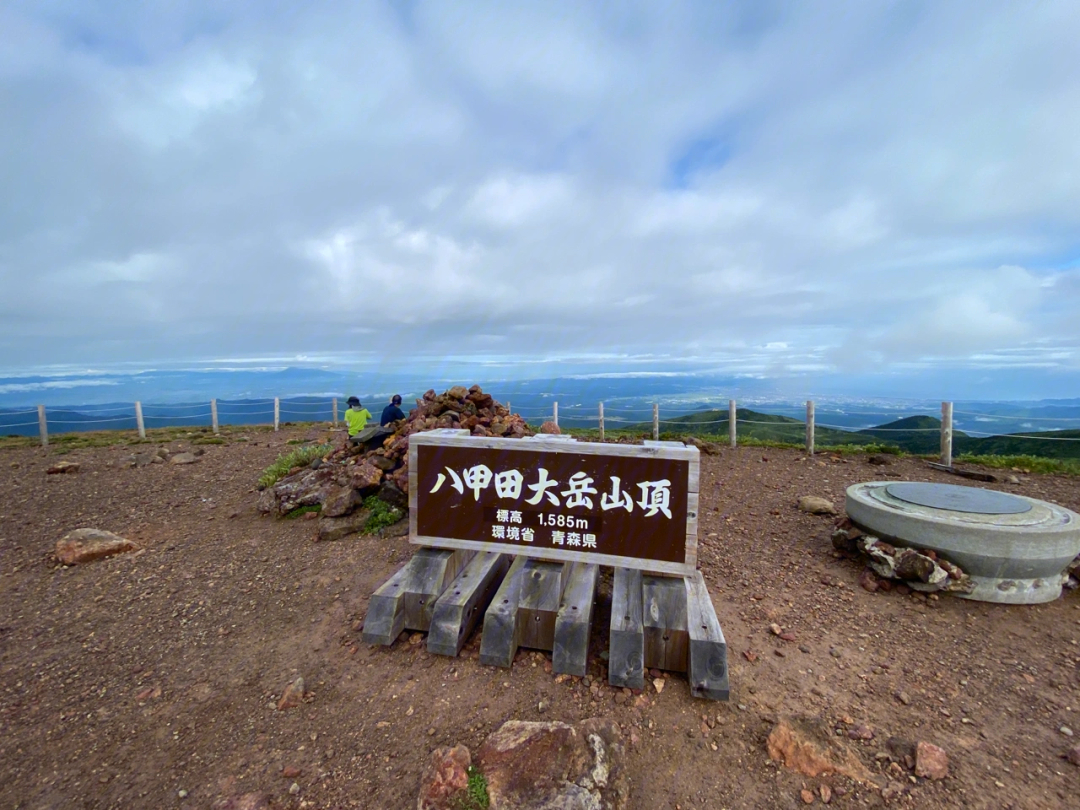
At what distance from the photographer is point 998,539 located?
4.18 m

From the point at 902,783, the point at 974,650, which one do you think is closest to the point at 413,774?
the point at 902,783

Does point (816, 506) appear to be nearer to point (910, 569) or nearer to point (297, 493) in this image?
point (910, 569)

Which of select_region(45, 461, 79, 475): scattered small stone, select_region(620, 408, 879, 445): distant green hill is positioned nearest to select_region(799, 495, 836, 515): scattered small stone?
select_region(620, 408, 879, 445): distant green hill

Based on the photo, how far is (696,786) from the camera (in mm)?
2500

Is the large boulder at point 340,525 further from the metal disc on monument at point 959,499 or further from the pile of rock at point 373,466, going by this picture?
the metal disc on monument at point 959,499

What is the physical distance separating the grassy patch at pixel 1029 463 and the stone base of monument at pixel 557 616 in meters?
9.40

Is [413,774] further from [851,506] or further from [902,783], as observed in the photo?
[851,506]

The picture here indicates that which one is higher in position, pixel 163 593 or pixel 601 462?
pixel 601 462

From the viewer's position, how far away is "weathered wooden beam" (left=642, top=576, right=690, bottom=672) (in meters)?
3.22

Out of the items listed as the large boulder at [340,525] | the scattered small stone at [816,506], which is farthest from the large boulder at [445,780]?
the scattered small stone at [816,506]

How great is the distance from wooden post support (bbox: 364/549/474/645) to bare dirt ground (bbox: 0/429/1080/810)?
0.55ft

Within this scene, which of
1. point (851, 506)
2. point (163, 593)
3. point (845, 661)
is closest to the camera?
point (845, 661)

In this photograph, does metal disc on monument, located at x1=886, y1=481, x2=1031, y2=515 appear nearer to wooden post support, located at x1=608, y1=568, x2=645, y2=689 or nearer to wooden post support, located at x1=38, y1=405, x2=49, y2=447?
wooden post support, located at x1=608, y1=568, x2=645, y2=689

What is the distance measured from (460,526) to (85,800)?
2468mm
